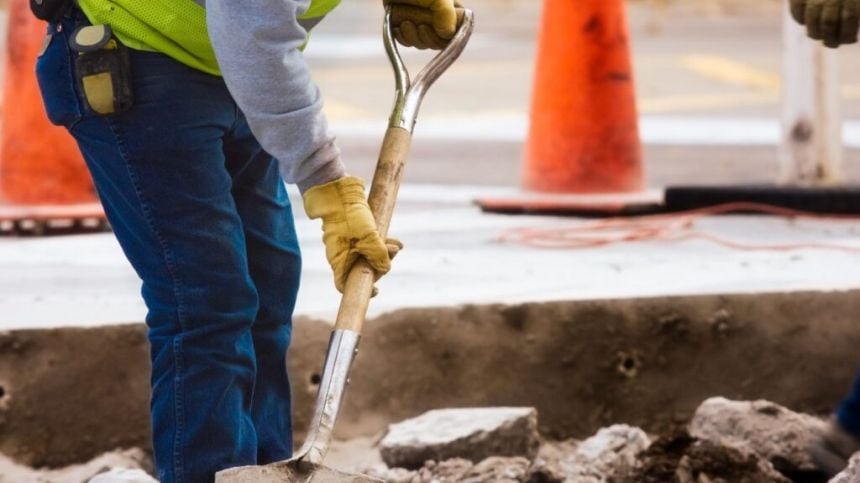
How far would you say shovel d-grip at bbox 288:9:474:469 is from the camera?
9.70ft

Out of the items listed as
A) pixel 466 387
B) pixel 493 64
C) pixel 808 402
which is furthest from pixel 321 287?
pixel 493 64

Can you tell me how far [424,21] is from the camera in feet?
11.0

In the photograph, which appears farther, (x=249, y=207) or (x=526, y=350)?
(x=526, y=350)

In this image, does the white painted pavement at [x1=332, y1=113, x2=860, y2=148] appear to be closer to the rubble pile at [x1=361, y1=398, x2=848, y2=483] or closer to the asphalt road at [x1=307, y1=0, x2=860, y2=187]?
the asphalt road at [x1=307, y1=0, x2=860, y2=187]

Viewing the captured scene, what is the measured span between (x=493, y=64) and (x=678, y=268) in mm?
7699

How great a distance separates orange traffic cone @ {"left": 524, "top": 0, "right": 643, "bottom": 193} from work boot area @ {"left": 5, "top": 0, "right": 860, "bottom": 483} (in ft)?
1.70

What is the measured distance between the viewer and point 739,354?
4336 millimetres

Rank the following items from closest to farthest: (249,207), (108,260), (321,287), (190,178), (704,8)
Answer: (190,178), (249,207), (321,287), (108,260), (704,8)

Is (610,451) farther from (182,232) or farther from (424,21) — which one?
(182,232)

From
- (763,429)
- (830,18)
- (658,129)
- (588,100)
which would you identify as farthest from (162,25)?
(658,129)

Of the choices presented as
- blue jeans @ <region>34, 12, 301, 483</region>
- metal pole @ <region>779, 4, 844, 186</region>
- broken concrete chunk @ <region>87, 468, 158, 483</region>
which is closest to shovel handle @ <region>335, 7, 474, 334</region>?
blue jeans @ <region>34, 12, 301, 483</region>

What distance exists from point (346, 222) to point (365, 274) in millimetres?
98

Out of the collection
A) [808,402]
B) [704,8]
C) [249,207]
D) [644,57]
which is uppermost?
[249,207]

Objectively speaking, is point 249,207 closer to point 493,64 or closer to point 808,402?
point 808,402
